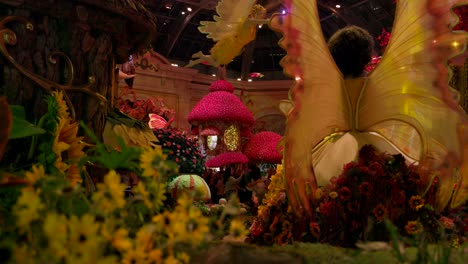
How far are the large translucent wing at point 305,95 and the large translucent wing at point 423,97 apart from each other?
0.15 metres

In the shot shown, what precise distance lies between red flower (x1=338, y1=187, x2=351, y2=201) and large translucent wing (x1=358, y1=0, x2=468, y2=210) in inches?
10.8

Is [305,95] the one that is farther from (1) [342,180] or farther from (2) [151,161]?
(2) [151,161]

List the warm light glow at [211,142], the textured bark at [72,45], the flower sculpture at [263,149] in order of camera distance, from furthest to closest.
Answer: the warm light glow at [211,142] < the flower sculpture at [263,149] < the textured bark at [72,45]

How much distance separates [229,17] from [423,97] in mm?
712

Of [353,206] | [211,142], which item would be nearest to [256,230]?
[353,206]

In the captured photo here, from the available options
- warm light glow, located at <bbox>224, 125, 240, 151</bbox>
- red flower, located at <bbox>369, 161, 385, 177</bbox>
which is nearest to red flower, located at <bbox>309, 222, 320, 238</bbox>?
red flower, located at <bbox>369, 161, 385, 177</bbox>

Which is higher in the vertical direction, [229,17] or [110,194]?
[229,17]

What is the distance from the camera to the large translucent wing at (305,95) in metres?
1.42

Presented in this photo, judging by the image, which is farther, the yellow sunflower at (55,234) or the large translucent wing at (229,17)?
the large translucent wing at (229,17)

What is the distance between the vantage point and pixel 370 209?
4.23 feet

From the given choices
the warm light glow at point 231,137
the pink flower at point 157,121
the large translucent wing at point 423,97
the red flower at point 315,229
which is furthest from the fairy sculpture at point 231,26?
the pink flower at point 157,121

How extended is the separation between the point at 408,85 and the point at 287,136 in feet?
1.42

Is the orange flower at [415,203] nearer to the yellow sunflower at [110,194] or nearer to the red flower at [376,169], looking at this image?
the red flower at [376,169]

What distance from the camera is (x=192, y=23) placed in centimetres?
1009
